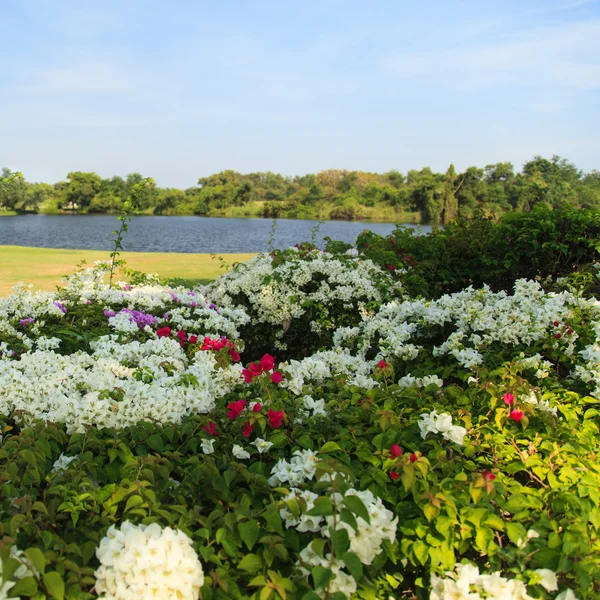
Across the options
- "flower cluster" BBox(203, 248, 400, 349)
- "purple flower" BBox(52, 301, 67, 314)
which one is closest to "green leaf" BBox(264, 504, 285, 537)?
"purple flower" BBox(52, 301, 67, 314)

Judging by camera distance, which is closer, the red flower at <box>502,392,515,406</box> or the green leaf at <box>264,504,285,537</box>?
the green leaf at <box>264,504,285,537</box>

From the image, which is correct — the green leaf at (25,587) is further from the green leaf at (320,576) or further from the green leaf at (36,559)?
the green leaf at (320,576)

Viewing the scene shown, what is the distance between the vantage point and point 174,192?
8588 centimetres

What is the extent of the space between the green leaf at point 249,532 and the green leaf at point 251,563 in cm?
3

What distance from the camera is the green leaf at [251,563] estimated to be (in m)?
1.38

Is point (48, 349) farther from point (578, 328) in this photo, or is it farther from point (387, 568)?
point (578, 328)

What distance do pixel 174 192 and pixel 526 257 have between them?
8533 centimetres

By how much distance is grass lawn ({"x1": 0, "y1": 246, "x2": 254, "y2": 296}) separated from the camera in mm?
10039

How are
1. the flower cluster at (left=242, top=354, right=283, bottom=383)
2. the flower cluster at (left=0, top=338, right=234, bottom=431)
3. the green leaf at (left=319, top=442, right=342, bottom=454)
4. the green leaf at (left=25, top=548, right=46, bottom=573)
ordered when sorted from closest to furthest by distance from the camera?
the green leaf at (left=25, top=548, right=46, bottom=573) → the green leaf at (left=319, top=442, right=342, bottom=454) → the flower cluster at (left=0, top=338, right=234, bottom=431) → the flower cluster at (left=242, top=354, right=283, bottom=383)

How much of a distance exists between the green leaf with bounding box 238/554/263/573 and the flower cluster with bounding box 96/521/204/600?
0.11m

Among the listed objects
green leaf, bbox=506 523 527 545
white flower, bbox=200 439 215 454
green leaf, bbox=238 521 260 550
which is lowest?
green leaf, bbox=506 523 527 545

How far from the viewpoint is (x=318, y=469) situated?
1.43 metres

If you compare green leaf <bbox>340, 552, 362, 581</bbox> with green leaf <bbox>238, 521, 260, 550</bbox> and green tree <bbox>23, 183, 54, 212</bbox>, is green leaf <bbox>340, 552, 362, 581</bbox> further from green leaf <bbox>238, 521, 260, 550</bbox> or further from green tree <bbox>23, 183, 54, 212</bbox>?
green tree <bbox>23, 183, 54, 212</bbox>

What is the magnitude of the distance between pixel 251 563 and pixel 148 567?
26 centimetres
